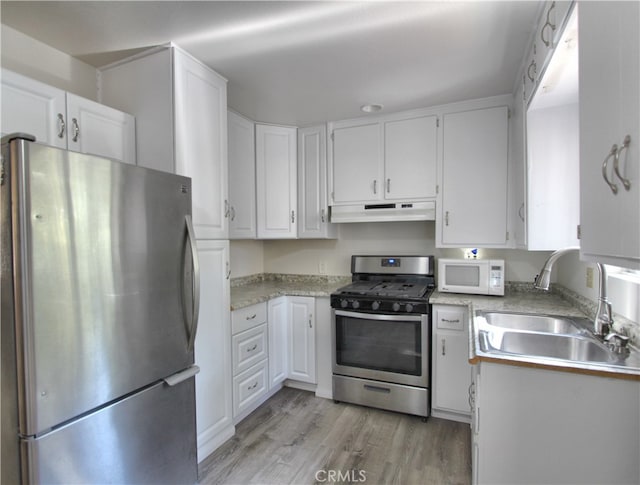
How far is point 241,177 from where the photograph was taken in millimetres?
2826

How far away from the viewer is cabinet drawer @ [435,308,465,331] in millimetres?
2324

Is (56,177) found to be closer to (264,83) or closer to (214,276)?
(214,276)

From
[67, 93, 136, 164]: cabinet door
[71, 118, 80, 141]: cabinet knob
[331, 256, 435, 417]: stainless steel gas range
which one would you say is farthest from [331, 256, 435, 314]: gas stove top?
[71, 118, 80, 141]: cabinet knob

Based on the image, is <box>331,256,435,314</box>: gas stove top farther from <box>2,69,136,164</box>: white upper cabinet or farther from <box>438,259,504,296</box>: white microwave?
<box>2,69,136,164</box>: white upper cabinet

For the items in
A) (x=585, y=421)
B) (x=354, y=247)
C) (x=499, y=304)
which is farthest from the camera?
(x=354, y=247)

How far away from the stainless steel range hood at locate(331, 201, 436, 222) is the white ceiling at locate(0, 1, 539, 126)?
0.88 m

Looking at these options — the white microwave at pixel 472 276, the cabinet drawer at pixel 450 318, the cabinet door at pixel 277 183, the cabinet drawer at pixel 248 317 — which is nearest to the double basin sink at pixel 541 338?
the cabinet drawer at pixel 450 318

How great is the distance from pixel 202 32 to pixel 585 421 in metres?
2.35

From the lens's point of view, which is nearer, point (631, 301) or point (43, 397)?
point (43, 397)

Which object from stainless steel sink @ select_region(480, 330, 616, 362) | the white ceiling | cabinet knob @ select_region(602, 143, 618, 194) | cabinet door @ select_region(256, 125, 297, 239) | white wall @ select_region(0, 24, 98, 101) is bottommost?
stainless steel sink @ select_region(480, 330, 616, 362)

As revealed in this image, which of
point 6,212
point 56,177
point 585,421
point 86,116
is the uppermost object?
point 86,116

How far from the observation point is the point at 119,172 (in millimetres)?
1309

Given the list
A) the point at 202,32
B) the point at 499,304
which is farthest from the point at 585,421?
the point at 202,32

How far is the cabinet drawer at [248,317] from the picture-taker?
7.56ft
